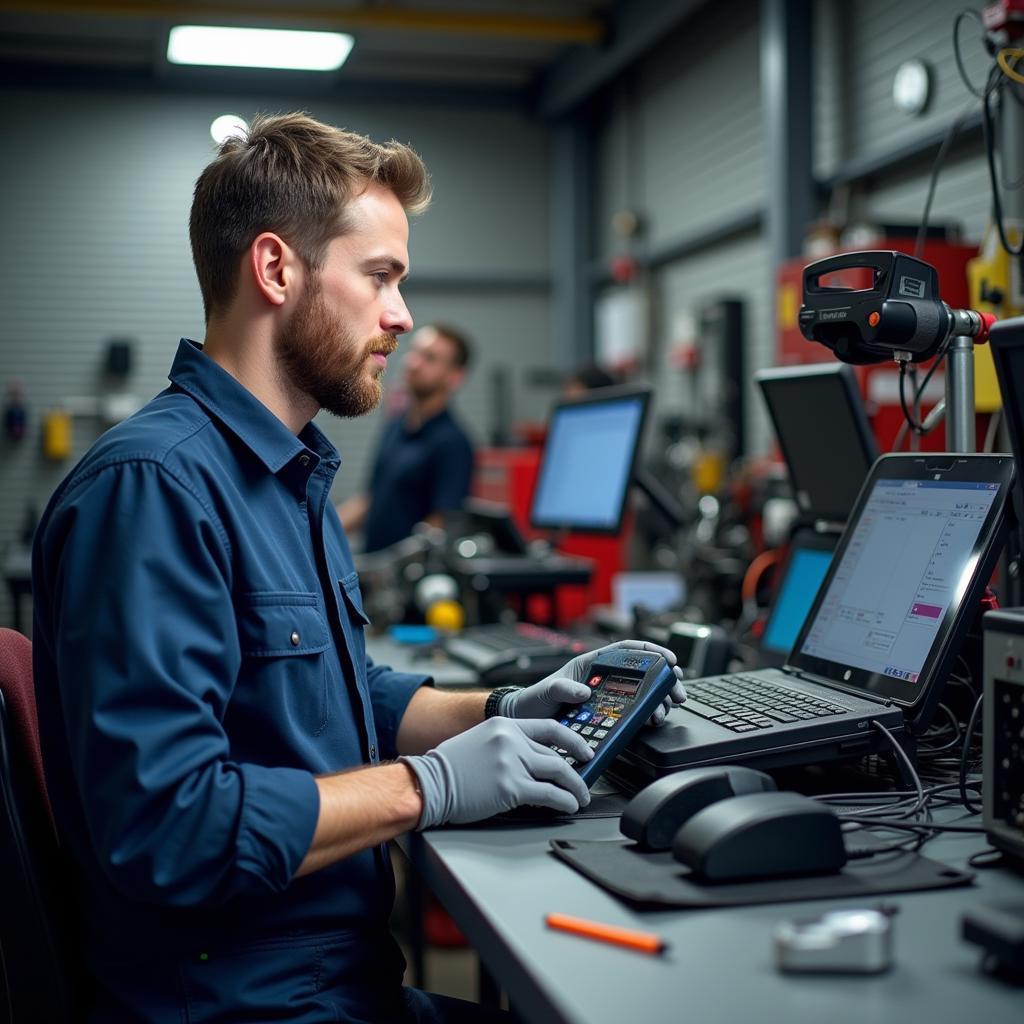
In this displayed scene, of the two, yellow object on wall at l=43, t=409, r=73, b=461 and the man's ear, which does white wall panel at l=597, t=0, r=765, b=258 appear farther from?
the man's ear

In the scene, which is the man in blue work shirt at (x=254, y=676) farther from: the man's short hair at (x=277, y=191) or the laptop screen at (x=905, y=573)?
the laptop screen at (x=905, y=573)

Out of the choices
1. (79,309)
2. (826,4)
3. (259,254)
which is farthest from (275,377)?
(79,309)

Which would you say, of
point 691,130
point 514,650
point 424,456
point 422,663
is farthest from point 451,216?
point 514,650

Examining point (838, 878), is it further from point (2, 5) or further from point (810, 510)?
point (2, 5)

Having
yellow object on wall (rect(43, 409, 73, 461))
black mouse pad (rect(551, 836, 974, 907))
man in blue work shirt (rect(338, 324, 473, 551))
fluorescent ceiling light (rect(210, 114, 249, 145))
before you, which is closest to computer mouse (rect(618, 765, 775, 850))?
black mouse pad (rect(551, 836, 974, 907))

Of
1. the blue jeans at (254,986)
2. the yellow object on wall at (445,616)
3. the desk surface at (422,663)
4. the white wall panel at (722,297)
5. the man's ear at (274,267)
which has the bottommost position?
the blue jeans at (254,986)

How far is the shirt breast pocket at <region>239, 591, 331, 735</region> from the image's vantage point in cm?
119

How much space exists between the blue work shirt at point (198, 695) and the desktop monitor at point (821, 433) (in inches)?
30.3

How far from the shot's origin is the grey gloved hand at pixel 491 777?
1155mm

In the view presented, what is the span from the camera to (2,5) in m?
5.79

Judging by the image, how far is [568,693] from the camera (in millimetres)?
1346

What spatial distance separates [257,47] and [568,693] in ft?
15.7

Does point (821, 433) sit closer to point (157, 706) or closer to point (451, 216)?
point (157, 706)

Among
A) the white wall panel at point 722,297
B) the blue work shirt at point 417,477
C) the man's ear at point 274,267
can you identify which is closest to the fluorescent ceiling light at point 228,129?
the man's ear at point 274,267
